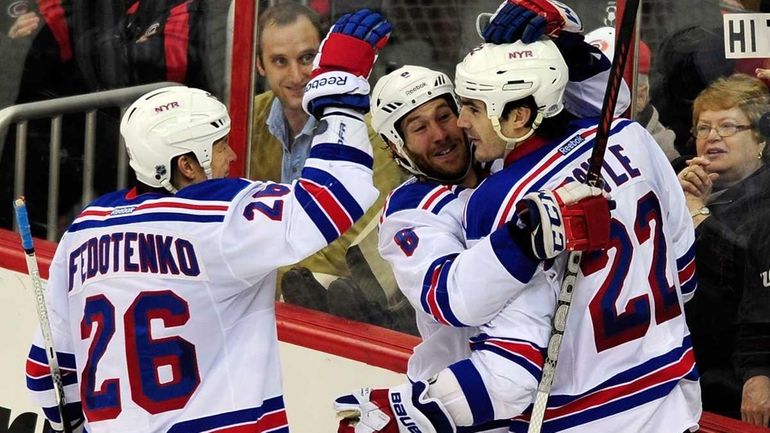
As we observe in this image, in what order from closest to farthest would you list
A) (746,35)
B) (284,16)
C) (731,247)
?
(746,35) → (731,247) → (284,16)

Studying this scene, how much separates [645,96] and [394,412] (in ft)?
4.26

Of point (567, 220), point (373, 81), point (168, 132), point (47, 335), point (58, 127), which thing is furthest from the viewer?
point (58, 127)

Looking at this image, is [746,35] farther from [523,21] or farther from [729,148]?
[523,21]

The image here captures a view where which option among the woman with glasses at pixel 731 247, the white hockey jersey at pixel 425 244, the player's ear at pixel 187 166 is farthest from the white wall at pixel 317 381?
the player's ear at pixel 187 166

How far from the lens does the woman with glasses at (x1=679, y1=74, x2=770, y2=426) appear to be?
158 inches

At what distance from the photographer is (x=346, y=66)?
335 cm

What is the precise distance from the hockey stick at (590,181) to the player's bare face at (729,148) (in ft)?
2.96

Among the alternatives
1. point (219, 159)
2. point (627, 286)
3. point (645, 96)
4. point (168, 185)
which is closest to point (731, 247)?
point (645, 96)

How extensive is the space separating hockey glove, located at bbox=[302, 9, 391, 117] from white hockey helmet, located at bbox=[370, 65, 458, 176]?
174 millimetres

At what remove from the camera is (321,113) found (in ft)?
11.2

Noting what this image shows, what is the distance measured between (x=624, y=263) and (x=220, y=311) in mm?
867

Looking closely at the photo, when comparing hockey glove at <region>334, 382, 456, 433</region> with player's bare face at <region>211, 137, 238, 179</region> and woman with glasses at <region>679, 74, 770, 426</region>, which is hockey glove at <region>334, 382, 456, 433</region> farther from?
woman with glasses at <region>679, 74, 770, 426</region>

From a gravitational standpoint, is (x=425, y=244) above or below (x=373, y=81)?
above

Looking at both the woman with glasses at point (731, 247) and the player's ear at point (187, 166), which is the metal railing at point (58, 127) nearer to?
the player's ear at point (187, 166)
